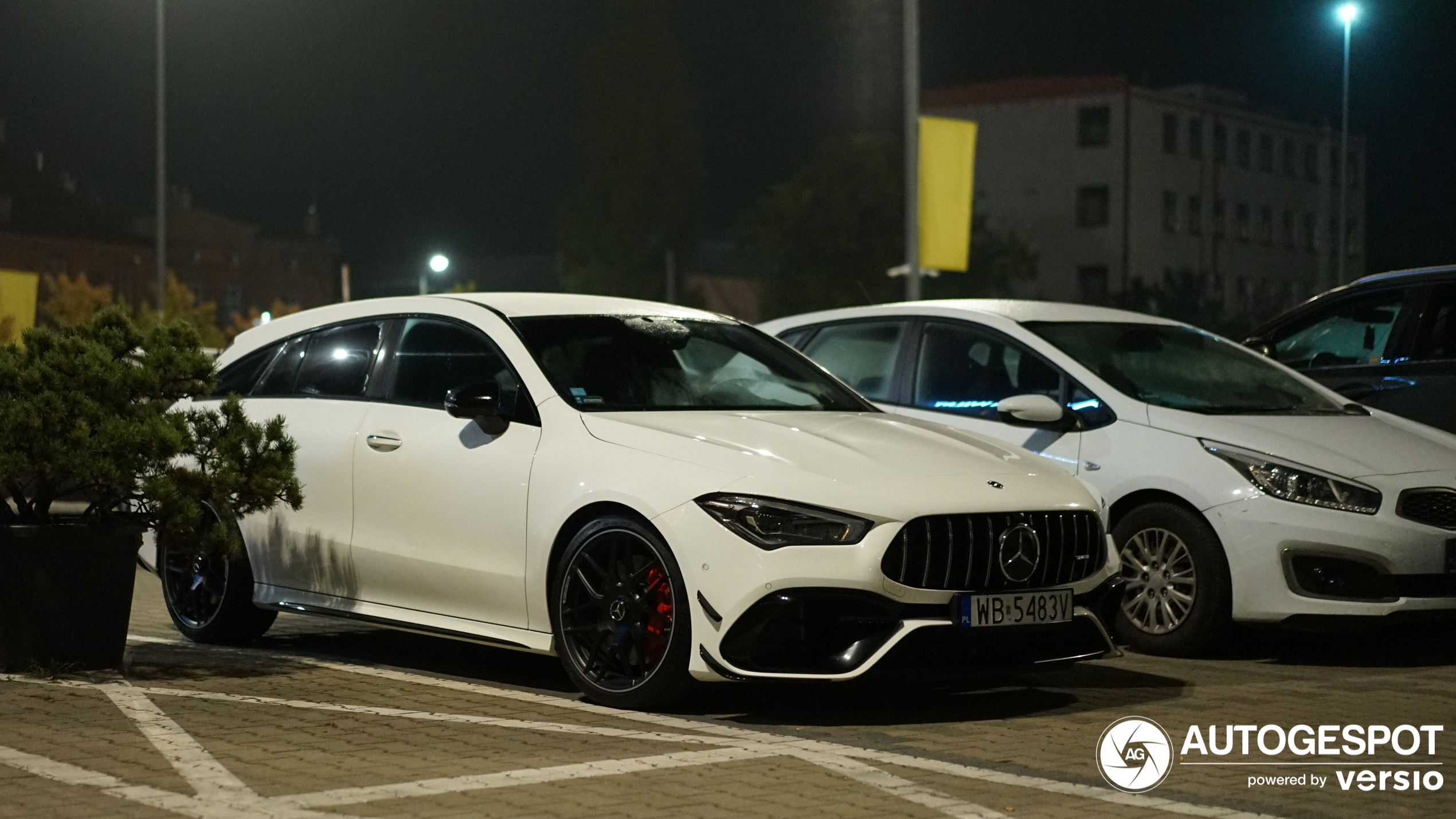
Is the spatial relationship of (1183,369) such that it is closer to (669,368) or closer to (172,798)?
(669,368)

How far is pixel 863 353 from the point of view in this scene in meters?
10.8

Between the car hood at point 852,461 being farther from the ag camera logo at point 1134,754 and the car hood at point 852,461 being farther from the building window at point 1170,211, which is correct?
the building window at point 1170,211

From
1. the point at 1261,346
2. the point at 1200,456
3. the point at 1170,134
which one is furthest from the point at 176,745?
the point at 1170,134

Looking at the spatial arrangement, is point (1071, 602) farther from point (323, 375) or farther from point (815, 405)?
point (323, 375)

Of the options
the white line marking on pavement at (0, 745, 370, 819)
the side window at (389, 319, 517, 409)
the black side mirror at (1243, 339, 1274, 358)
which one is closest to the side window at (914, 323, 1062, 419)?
the black side mirror at (1243, 339, 1274, 358)

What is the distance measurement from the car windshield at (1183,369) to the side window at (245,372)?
3.78m

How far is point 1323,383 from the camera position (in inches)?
459

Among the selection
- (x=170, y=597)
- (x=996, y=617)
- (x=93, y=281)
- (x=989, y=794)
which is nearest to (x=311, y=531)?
(x=170, y=597)

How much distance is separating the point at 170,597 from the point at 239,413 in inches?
66.7

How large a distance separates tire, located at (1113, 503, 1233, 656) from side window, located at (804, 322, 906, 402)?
1707mm

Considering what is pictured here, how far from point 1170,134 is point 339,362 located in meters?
85.3

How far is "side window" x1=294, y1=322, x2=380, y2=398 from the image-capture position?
8914 millimetres

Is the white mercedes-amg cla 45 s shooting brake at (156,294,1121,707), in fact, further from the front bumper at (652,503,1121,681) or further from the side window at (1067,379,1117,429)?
the side window at (1067,379,1117,429)

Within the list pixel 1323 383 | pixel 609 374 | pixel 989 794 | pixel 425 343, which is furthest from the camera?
pixel 1323 383
